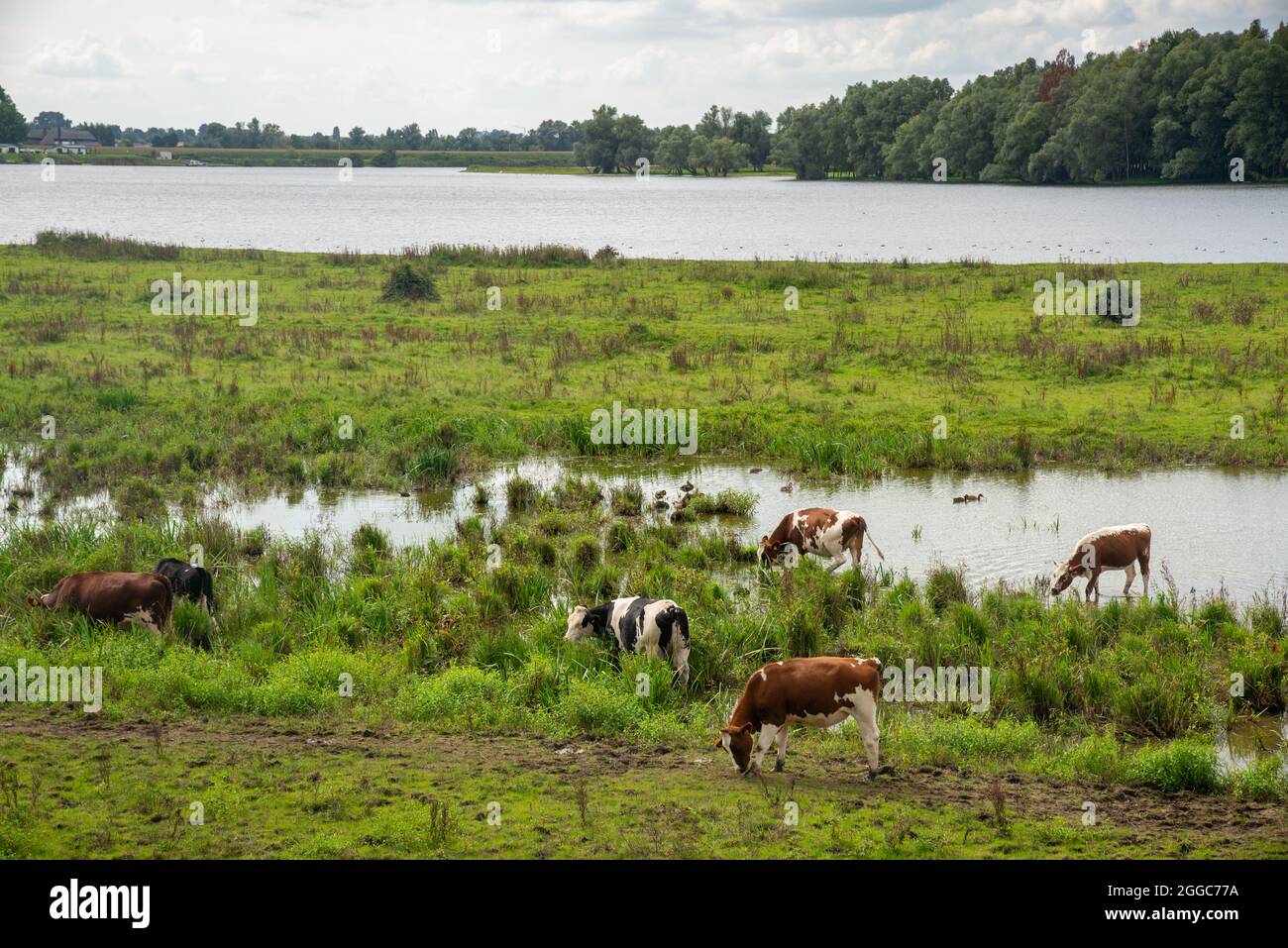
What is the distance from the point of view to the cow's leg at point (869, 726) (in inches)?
413

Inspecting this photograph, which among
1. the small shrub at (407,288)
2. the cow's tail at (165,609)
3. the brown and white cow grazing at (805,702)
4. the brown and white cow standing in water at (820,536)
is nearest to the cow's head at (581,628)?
the brown and white cow grazing at (805,702)

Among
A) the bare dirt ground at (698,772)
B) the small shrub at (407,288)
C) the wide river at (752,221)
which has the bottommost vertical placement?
the bare dirt ground at (698,772)

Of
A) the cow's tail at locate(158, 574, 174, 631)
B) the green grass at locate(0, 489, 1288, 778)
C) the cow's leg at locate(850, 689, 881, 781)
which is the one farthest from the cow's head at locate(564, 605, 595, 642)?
the cow's tail at locate(158, 574, 174, 631)

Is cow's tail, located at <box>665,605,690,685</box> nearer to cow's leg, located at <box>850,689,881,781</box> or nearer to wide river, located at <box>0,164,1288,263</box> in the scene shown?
cow's leg, located at <box>850,689,881,781</box>

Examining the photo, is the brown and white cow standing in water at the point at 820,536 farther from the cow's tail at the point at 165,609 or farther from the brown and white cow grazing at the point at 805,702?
the cow's tail at the point at 165,609

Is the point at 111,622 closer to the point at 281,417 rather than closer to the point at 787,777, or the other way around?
the point at 787,777

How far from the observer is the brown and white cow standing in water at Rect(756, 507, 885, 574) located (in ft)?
56.2

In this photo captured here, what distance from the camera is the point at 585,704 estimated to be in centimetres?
1208

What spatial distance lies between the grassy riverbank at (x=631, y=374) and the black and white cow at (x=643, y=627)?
10.7 meters

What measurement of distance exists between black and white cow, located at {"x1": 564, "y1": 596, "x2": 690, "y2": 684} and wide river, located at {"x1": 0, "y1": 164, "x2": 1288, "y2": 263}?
47.5 m

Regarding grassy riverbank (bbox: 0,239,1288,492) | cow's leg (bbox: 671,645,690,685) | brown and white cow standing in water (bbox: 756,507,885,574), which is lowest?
cow's leg (bbox: 671,645,690,685)

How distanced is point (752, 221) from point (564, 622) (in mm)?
96781

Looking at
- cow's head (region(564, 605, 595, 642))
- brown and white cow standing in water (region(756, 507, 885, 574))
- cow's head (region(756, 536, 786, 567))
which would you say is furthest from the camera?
cow's head (region(756, 536, 786, 567))
